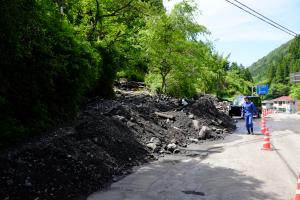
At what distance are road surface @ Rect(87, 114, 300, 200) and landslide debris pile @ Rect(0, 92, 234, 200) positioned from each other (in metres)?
0.62

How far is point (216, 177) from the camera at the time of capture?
9.70 metres

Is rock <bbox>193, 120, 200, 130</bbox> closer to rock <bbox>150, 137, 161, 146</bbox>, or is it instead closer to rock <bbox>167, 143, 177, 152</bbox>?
rock <bbox>150, 137, 161, 146</bbox>

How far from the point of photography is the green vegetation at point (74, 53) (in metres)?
9.45

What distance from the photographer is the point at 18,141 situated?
9.77 metres

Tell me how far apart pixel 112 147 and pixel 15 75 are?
357 cm

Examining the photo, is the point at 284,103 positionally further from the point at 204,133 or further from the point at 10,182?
the point at 10,182

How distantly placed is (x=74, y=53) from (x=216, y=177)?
6.27 metres

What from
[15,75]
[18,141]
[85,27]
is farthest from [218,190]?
[85,27]

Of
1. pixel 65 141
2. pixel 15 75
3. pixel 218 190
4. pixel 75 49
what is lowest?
pixel 218 190

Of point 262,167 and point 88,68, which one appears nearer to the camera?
point 262,167

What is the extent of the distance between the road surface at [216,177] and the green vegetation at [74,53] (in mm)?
3259

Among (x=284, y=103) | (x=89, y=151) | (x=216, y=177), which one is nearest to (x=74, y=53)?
(x=89, y=151)

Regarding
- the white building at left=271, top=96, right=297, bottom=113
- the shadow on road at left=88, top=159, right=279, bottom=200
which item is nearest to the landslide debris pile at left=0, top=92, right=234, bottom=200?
the shadow on road at left=88, top=159, right=279, bottom=200

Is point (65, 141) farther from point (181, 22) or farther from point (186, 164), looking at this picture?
point (181, 22)
